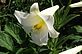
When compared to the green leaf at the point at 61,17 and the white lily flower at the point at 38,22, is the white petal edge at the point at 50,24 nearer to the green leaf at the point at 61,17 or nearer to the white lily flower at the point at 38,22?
the white lily flower at the point at 38,22

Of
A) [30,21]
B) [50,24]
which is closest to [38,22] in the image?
[30,21]

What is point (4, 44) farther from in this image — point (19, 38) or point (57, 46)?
point (57, 46)

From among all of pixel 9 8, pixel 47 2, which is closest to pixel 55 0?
pixel 47 2

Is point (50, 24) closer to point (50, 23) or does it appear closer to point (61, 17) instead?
point (50, 23)

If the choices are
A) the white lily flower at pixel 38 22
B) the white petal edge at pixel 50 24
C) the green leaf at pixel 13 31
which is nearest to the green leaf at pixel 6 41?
the green leaf at pixel 13 31

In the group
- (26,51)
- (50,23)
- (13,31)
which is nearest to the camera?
(50,23)

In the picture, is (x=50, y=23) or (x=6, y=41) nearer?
(x=50, y=23)
